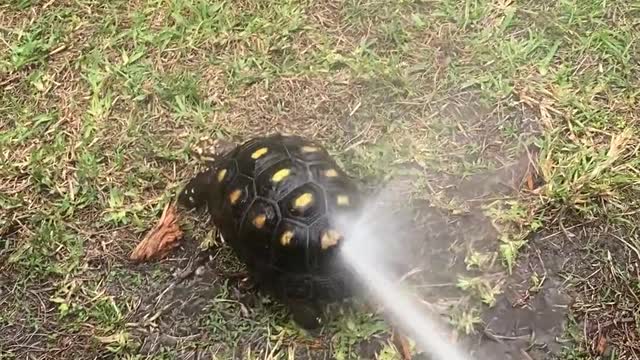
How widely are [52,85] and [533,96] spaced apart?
213 cm

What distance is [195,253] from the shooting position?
327cm

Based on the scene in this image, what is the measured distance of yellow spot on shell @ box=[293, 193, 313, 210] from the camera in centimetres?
291

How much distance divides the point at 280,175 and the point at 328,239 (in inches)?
11.8

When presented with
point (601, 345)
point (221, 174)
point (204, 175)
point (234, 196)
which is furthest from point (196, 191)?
point (601, 345)

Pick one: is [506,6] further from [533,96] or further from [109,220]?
[109,220]

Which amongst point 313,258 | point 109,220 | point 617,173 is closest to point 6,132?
point 109,220

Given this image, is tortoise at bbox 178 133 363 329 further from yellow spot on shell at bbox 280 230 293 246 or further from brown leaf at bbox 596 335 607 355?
brown leaf at bbox 596 335 607 355

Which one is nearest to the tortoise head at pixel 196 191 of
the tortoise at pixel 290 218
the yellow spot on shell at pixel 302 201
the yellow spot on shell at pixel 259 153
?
the tortoise at pixel 290 218

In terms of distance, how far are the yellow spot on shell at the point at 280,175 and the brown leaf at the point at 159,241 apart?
55 cm

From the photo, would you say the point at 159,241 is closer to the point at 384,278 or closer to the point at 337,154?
the point at 337,154

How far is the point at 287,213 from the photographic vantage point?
9.58 ft

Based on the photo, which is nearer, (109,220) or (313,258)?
(313,258)

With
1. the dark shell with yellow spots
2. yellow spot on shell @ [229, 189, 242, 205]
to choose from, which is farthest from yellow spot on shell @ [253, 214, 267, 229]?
yellow spot on shell @ [229, 189, 242, 205]

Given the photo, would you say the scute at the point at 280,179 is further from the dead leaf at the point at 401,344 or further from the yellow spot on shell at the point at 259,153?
the dead leaf at the point at 401,344
